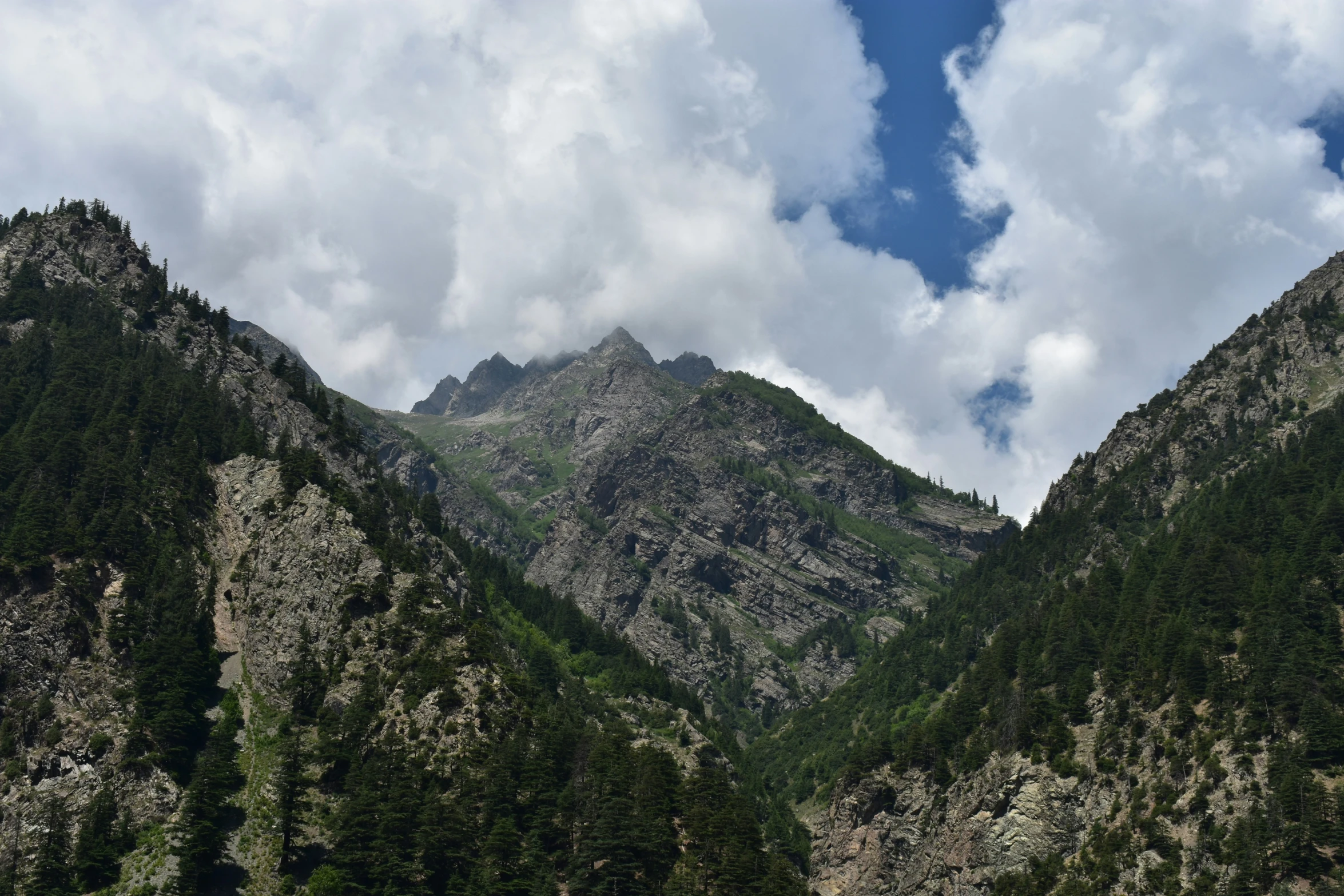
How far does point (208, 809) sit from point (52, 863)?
1593 cm

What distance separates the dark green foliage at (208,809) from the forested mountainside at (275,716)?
36cm

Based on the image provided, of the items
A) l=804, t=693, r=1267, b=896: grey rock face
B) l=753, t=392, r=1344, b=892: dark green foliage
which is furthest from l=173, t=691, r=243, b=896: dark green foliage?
l=753, t=392, r=1344, b=892: dark green foliage

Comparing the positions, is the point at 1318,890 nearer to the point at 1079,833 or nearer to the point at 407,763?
the point at 1079,833

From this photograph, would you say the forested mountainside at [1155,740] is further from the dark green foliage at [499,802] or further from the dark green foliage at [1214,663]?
the dark green foliage at [499,802]

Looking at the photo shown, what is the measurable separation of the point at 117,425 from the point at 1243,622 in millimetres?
202177

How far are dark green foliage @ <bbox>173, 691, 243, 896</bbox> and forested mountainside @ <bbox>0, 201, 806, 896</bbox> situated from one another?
14.0 inches

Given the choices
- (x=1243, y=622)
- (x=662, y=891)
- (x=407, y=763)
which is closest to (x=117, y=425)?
(x=407, y=763)

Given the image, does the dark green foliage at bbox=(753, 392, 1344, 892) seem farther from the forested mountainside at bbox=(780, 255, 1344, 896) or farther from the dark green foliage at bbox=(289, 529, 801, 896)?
the dark green foliage at bbox=(289, 529, 801, 896)

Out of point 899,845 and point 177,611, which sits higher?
point 177,611

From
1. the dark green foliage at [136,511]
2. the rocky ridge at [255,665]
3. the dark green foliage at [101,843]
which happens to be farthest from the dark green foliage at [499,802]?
the dark green foliage at [136,511]

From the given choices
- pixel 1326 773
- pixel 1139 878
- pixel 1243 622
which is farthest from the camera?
pixel 1243 622

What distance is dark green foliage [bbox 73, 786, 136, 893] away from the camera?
10569 cm

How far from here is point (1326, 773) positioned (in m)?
109

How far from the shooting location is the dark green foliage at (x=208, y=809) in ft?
345
